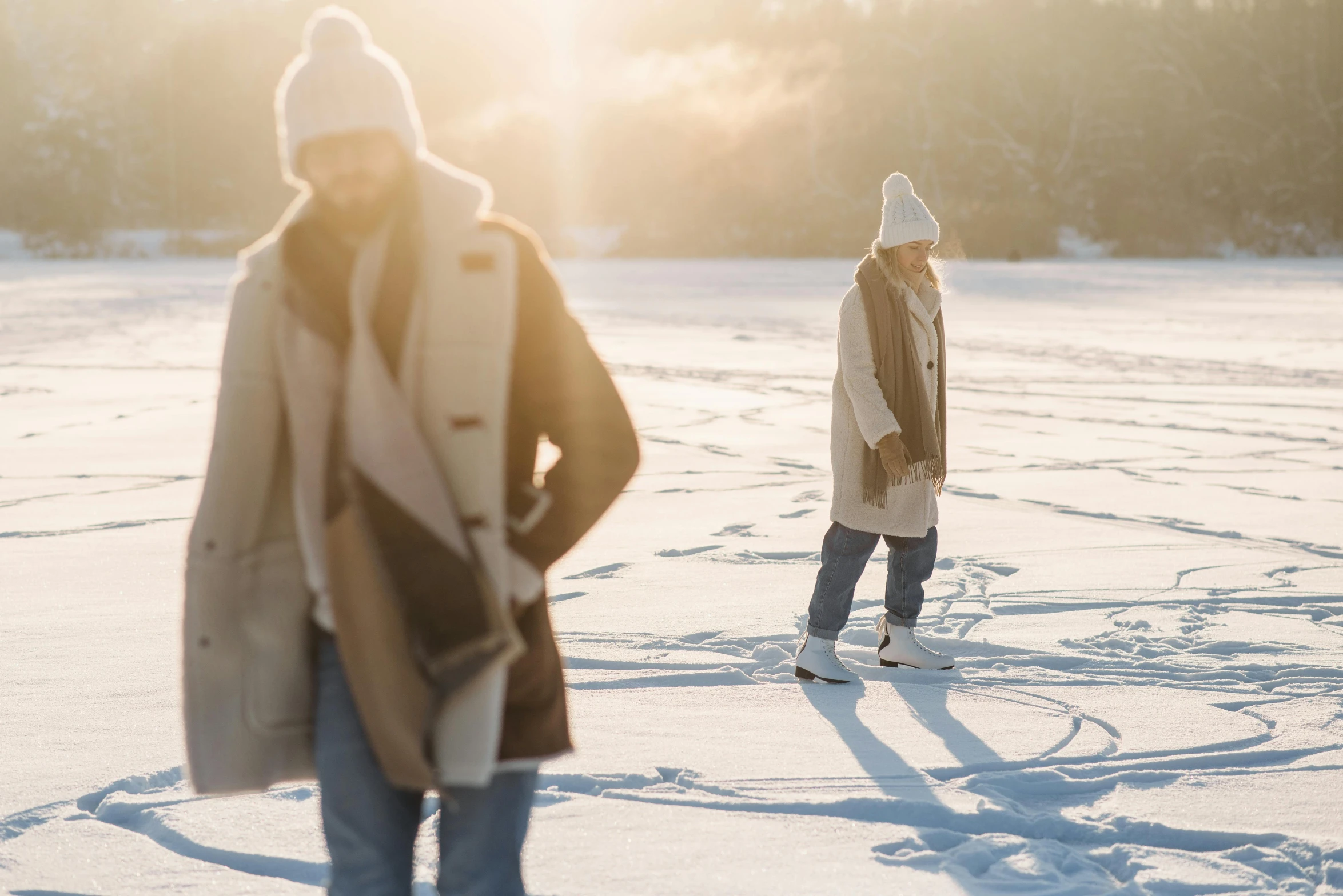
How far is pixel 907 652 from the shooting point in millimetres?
3967

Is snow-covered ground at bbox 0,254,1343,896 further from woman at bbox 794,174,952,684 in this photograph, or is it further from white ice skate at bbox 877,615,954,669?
woman at bbox 794,174,952,684

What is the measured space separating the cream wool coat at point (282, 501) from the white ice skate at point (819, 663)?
2.21m

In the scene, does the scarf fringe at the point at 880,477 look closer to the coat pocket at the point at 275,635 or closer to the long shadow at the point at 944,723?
the long shadow at the point at 944,723

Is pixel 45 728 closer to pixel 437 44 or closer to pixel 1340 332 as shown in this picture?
pixel 1340 332

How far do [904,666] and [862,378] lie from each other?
2.77 feet

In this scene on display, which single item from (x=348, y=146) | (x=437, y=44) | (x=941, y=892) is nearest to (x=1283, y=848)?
(x=941, y=892)

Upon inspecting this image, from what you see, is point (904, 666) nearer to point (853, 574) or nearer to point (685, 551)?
point (853, 574)

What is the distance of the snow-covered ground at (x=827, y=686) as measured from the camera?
2.68 meters

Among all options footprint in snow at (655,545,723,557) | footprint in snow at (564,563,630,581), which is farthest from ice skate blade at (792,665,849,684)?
footprint in snow at (655,545,723,557)

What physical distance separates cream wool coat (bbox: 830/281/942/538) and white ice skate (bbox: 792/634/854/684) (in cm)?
32

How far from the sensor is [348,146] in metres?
1.70

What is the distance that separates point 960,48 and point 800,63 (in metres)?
6.30

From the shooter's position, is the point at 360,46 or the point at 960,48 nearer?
the point at 360,46

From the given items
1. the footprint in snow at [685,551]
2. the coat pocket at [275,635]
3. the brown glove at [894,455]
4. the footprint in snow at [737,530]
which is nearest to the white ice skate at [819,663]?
the brown glove at [894,455]
